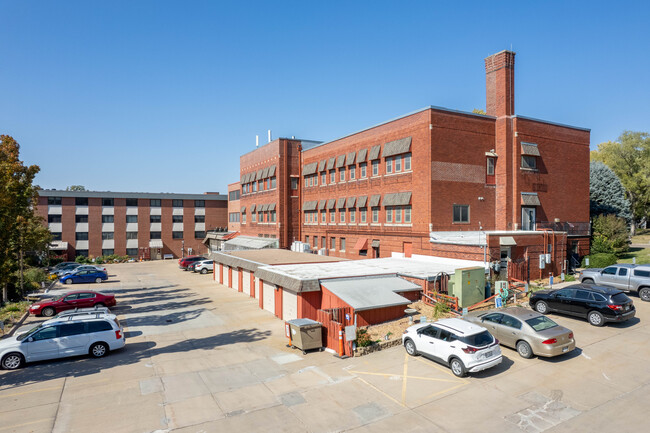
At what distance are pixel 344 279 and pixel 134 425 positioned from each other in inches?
518

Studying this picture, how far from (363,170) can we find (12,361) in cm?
3051

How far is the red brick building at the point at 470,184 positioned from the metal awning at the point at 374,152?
46 millimetres

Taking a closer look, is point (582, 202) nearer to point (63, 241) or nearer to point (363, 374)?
point (363, 374)

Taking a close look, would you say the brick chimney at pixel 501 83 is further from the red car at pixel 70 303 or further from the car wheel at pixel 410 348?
the red car at pixel 70 303

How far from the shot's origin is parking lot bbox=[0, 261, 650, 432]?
35.6 feet

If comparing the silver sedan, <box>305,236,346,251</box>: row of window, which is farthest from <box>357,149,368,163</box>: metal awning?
the silver sedan

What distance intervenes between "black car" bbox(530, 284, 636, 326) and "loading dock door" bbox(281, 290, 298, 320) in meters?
12.8

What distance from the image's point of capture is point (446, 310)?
20734mm

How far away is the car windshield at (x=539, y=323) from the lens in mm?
15300

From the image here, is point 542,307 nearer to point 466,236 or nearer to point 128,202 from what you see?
point 466,236

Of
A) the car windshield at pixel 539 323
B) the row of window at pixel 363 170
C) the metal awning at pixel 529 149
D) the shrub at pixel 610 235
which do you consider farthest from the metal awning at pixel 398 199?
the shrub at pixel 610 235

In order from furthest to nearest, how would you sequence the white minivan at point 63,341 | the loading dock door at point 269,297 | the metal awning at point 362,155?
1. the metal awning at point 362,155
2. the loading dock door at point 269,297
3. the white minivan at point 63,341

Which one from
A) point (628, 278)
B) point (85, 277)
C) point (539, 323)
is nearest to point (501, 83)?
point (628, 278)

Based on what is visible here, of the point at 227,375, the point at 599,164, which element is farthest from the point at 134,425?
the point at 599,164
